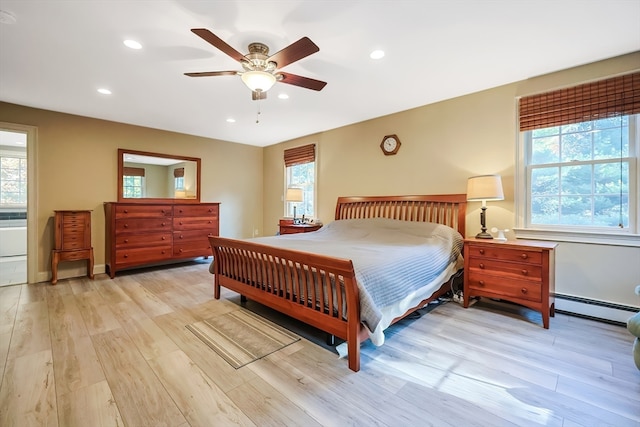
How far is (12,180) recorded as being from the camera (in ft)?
19.9

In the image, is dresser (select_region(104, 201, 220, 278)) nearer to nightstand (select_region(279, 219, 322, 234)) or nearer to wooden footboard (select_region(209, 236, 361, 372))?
nightstand (select_region(279, 219, 322, 234))

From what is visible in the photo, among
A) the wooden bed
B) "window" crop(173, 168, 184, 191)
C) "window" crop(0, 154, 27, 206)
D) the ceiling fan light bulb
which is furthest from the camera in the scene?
"window" crop(0, 154, 27, 206)

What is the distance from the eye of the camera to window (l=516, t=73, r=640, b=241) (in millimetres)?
2586

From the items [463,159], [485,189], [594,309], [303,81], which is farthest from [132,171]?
[594,309]

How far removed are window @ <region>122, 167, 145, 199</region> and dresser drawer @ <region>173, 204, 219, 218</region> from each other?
0.71 meters

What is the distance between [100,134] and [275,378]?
4.75m

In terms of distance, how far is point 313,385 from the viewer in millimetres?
1741

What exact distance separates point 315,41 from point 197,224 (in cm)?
382

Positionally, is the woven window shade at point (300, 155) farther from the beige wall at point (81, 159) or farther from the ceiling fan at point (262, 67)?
the ceiling fan at point (262, 67)

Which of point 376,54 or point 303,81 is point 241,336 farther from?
point 376,54

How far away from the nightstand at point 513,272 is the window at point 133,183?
5078 millimetres

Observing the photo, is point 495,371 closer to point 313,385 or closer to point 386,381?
point 386,381

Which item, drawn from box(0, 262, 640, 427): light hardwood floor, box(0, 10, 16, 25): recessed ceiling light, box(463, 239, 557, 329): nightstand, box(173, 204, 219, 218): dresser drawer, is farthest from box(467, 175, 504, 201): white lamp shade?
box(173, 204, 219, 218): dresser drawer

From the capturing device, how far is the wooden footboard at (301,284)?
1890mm
